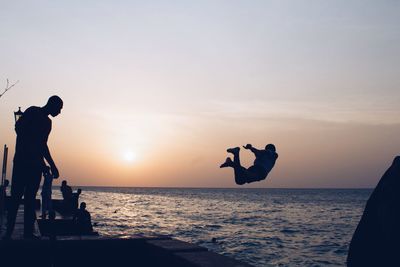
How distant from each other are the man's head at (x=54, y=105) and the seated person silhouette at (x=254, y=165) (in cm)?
367

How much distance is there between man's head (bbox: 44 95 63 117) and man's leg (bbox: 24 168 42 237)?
3.05 ft

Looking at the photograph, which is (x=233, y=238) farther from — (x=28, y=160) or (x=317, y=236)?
(x=28, y=160)

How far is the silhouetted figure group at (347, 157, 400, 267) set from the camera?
320 cm

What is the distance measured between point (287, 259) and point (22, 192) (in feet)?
76.9

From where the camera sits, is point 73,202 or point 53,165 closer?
point 53,165

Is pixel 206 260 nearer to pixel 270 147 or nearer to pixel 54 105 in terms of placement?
pixel 54 105

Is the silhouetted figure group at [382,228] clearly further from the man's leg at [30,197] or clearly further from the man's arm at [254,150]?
the man's arm at [254,150]

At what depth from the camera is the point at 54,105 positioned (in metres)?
6.77

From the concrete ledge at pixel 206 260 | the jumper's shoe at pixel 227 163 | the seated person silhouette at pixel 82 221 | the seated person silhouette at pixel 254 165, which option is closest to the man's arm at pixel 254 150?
the seated person silhouette at pixel 254 165

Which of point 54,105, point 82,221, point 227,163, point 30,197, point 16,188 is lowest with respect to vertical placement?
point 82,221

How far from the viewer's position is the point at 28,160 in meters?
6.74

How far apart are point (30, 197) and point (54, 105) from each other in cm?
150

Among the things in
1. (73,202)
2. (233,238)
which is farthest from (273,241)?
(73,202)

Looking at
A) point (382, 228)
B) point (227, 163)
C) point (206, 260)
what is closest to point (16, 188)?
point (206, 260)
